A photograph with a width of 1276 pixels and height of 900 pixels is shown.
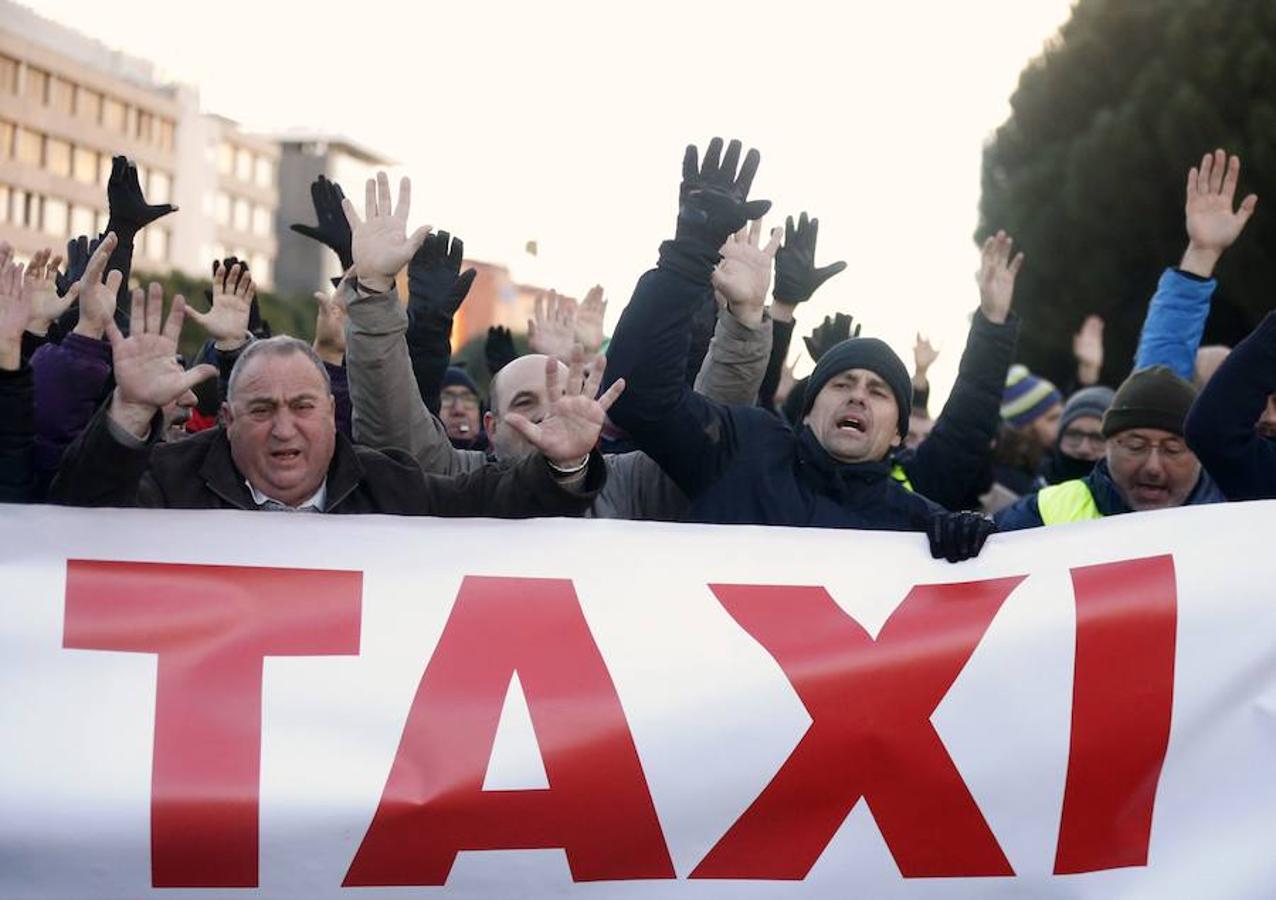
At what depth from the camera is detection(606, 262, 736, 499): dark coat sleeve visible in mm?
4020

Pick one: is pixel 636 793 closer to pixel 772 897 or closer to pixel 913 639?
pixel 772 897

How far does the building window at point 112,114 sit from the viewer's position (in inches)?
3593

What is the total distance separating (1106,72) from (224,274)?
2766 cm

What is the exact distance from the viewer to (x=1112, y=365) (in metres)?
27.8

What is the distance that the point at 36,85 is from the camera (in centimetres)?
8481

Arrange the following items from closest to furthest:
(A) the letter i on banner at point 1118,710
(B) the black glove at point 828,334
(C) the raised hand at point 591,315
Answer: (A) the letter i on banner at point 1118,710
(C) the raised hand at point 591,315
(B) the black glove at point 828,334

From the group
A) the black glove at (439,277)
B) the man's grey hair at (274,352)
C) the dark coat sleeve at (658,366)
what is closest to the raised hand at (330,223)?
the black glove at (439,277)

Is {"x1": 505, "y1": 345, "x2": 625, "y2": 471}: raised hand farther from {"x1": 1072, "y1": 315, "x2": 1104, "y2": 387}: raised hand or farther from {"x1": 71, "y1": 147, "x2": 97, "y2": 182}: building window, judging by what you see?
{"x1": 71, "y1": 147, "x2": 97, "y2": 182}: building window

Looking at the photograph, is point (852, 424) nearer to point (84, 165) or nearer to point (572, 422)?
point (572, 422)

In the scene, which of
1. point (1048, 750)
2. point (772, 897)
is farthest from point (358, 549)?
point (1048, 750)

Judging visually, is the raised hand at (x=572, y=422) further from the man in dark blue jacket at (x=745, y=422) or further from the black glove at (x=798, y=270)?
the black glove at (x=798, y=270)

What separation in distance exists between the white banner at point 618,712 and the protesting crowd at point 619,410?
13 centimetres

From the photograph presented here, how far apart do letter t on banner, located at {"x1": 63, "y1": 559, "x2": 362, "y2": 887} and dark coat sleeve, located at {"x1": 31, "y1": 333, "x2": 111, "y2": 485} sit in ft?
1.55

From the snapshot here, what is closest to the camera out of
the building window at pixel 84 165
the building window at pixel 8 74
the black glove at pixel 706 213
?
the black glove at pixel 706 213
